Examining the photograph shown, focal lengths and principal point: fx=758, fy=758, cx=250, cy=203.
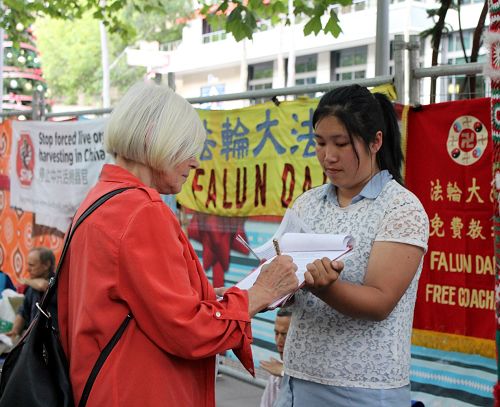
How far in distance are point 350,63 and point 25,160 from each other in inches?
844

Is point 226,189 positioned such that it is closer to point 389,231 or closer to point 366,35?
point 389,231

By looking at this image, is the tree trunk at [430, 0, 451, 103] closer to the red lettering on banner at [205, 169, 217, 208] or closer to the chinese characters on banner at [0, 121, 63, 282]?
the red lettering on banner at [205, 169, 217, 208]

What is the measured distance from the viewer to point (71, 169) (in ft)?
23.6

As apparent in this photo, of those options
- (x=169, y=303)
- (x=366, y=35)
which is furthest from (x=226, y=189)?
(x=366, y=35)

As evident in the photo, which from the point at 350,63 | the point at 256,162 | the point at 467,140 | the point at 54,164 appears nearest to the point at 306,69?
Result: the point at 350,63

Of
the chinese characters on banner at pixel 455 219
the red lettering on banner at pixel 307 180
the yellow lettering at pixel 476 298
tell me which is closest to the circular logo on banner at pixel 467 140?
the chinese characters on banner at pixel 455 219

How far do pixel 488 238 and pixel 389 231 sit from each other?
161 centimetres

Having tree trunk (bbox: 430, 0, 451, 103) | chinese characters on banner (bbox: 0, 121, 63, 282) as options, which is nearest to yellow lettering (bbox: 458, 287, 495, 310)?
tree trunk (bbox: 430, 0, 451, 103)

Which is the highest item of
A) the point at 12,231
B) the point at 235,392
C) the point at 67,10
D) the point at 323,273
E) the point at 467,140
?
the point at 67,10

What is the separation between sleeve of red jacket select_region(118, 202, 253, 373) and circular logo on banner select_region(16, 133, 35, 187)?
6033 mm

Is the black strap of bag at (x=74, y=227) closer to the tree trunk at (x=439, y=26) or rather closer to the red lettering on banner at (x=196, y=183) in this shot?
the red lettering on banner at (x=196, y=183)

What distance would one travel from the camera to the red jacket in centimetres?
208

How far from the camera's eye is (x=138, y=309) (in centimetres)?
209

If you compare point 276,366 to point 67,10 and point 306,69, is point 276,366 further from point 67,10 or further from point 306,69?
point 306,69
